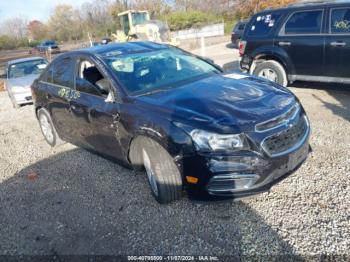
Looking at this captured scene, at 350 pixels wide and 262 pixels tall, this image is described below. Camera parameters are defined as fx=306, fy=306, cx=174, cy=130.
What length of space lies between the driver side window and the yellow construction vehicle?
615 inches

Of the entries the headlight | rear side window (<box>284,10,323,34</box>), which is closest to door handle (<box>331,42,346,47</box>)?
rear side window (<box>284,10,323,34</box>)

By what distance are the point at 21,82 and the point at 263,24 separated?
24.2 ft

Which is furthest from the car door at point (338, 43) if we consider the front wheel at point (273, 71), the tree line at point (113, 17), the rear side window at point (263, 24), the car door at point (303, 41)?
the tree line at point (113, 17)

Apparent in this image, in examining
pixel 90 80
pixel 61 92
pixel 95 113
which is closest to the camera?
pixel 95 113

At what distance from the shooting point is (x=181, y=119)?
2.85 metres

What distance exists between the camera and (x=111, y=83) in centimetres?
353

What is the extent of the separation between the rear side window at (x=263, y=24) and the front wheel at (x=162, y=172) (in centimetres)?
495

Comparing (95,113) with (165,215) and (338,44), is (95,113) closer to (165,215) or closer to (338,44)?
(165,215)

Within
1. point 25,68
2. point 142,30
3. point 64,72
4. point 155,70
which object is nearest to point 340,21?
point 155,70

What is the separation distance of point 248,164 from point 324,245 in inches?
35.3

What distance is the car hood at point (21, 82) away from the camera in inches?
368

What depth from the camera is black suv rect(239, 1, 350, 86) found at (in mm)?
5809

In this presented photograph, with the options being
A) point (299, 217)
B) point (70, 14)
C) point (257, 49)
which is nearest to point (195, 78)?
point (299, 217)

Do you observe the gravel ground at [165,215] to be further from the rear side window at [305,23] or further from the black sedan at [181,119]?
the rear side window at [305,23]
